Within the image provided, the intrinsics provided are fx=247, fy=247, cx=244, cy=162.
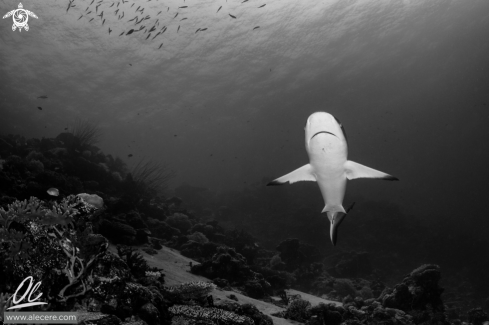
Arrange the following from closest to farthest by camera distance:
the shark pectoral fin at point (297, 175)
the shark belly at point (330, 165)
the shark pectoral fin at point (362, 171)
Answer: the shark belly at point (330, 165)
the shark pectoral fin at point (362, 171)
the shark pectoral fin at point (297, 175)

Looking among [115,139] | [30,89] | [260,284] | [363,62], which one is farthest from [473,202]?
[30,89]

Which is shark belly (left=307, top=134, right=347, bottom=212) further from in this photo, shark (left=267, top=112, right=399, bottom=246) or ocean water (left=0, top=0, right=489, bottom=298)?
ocean water (left=0, top=0, right=489, bottom=298)

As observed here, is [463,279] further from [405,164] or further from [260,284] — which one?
[405,164]

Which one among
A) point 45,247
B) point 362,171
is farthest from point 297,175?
point 45,247

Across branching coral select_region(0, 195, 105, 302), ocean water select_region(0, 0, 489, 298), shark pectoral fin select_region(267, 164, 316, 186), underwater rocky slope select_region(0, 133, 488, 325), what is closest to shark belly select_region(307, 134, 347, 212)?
shark pectoral fin select_region(267, 164, 316, 186)

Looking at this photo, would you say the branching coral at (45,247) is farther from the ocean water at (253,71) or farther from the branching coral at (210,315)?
the ocean water at (253,71)

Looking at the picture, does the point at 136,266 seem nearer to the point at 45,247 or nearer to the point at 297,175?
the point at 45,247

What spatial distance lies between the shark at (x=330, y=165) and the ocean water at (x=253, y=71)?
13.2 m

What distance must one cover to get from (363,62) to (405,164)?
9965 cm

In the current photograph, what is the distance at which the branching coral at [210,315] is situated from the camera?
12.5 ft

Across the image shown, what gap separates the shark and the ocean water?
13159 millimetres

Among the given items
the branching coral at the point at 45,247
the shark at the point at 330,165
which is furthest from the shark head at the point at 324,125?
the branching coral at the point at 45,247

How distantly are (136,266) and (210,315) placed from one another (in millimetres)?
2399

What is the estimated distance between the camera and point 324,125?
289 centimetres
